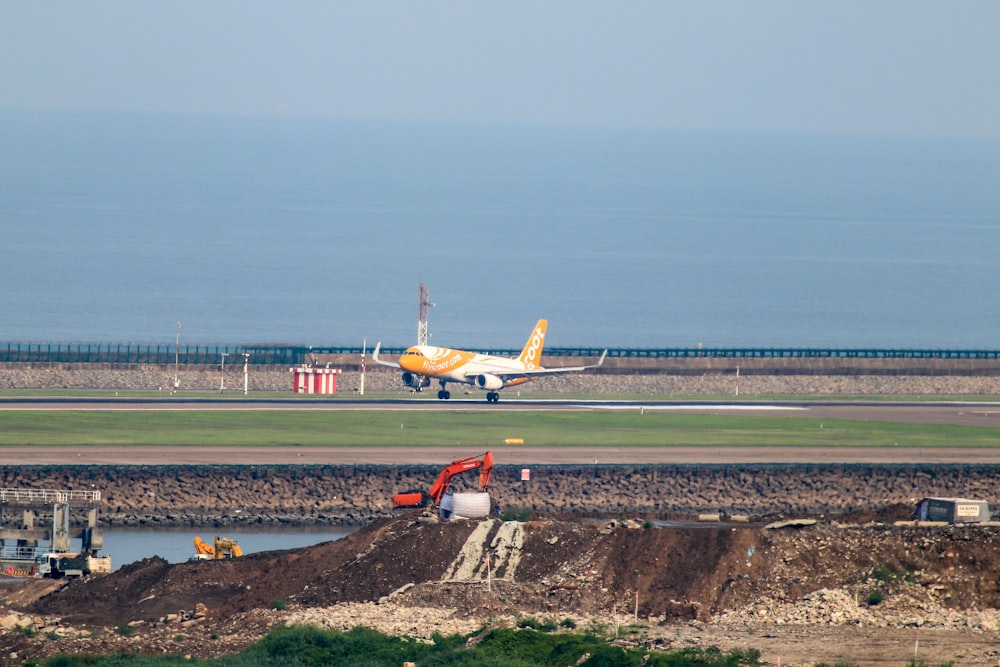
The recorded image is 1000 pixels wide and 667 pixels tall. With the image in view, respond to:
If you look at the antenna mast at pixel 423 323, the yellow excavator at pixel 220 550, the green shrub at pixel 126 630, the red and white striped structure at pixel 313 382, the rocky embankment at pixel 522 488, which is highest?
the antenna mast at pixel 423 323

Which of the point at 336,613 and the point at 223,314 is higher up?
the point at 223,314

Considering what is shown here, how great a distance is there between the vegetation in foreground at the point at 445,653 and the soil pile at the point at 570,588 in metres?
1.38

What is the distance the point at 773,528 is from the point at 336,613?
46.5ft

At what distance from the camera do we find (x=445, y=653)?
4259 centimetres

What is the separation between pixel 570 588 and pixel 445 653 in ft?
22.4

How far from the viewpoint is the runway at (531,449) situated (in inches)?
2891

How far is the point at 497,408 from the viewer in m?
94.0

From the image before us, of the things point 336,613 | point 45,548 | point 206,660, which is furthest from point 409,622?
point 45,548

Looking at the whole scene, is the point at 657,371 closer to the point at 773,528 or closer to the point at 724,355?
the point at 724,355

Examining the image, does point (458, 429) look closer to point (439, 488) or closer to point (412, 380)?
point (412, 380)

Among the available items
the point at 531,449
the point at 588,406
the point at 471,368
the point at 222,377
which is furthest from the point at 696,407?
the point at 222,377

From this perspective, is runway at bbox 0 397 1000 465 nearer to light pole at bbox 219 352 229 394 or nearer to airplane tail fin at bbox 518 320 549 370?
airplane tail fin at bbox 518 320 549 370

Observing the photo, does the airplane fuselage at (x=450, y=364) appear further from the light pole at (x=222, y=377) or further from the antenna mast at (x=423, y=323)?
the light pole at (x=222, y=377)

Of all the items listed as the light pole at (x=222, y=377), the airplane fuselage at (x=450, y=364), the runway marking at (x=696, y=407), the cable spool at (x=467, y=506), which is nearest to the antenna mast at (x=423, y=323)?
the airplane fuselage at (x=450, y=364)
